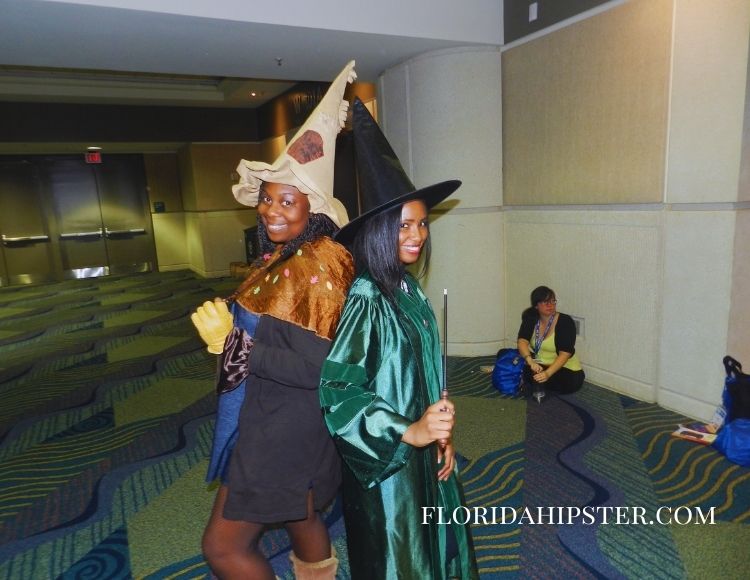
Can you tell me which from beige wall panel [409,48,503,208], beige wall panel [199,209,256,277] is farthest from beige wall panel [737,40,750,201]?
beige wall panel [199,209,256,277]

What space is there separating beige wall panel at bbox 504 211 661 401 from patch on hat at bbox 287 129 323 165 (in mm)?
2504

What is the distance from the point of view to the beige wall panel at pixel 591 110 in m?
3.10

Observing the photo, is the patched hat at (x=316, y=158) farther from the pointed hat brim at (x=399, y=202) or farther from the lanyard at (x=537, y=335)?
the lanyard at (x=537, y=335)

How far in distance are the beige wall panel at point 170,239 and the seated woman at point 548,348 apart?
28.3 feet

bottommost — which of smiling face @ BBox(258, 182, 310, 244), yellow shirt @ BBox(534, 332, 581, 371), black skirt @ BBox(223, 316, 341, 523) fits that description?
yellow shirt @ BBox(534, 332, 581, 371)

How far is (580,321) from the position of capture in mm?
3766

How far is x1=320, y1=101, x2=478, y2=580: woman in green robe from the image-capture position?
Answer: 1176 millimetres

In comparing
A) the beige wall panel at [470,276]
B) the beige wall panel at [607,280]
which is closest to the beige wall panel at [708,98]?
the beige wall panel at [607,280]

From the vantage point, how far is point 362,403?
118cm

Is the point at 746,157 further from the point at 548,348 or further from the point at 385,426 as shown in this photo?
the point at 385,426

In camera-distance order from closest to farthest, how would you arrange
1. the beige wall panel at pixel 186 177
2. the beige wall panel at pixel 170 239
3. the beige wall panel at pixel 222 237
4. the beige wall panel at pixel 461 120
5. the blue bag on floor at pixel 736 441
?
the blue bag on floor at pixel 736 441 < the beige wall panel at pixel 461 120 < the beige wall panel at pixel 186 177 < the beige wall panel at pixel 222 237 < the beige wall panel at pixel 170 239

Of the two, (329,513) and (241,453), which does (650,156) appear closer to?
(329,513)

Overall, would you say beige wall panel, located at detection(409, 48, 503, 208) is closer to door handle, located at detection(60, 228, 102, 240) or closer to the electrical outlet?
the electrical outlet

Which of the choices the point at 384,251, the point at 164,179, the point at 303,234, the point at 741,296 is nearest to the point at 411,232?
the point at 384,251
